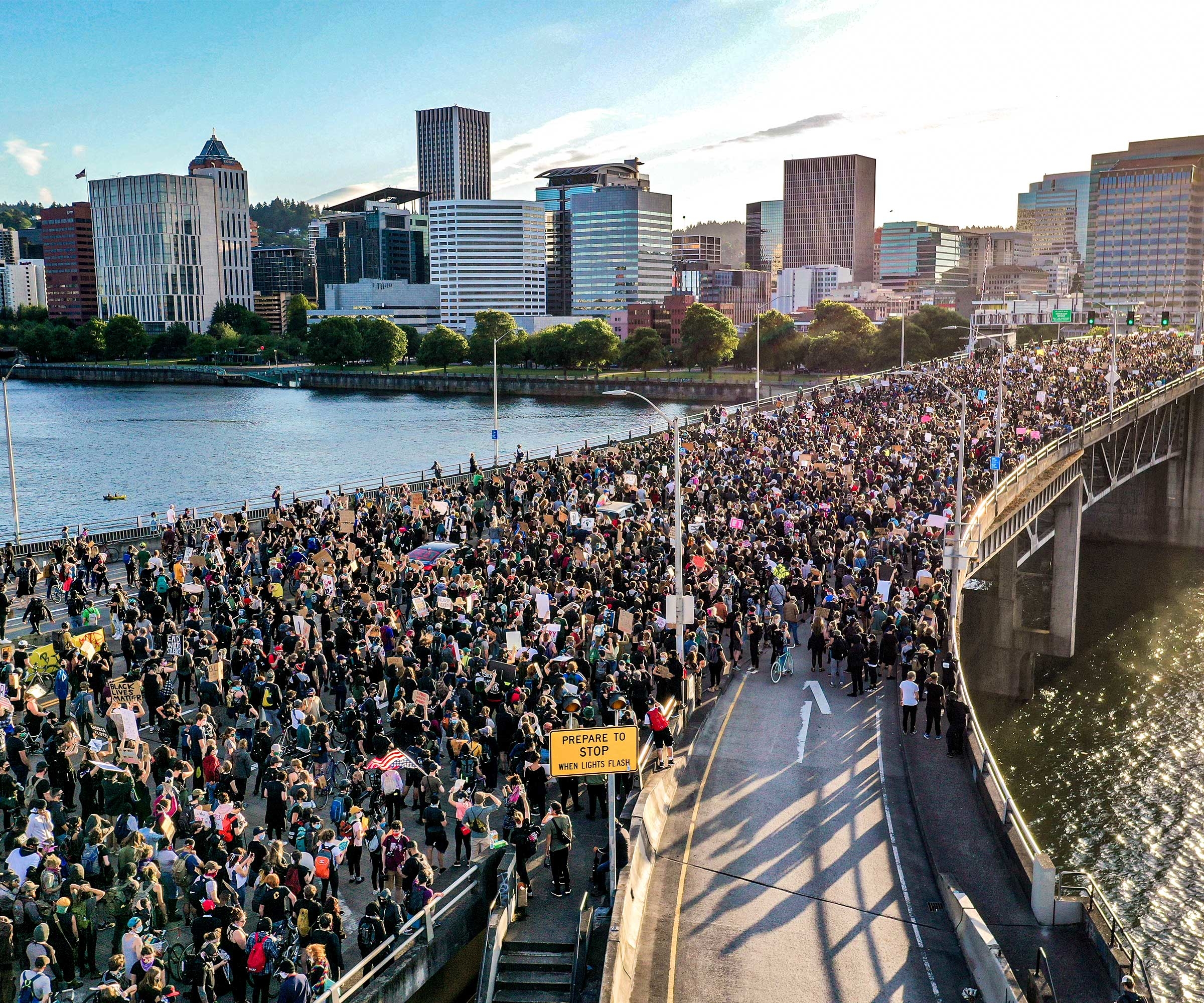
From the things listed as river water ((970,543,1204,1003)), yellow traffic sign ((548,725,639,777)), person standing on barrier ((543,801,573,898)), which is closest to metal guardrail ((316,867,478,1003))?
person standing on barrier ((543,801,573,898))

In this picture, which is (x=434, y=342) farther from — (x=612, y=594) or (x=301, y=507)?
(x=612, y=594)

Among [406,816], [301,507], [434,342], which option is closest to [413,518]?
[301,507]

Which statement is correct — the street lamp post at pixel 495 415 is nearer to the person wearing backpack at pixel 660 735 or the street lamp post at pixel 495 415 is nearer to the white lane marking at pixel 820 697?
the white lane marking at pixel 820 697

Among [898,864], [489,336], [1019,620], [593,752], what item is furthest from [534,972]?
[489,336]

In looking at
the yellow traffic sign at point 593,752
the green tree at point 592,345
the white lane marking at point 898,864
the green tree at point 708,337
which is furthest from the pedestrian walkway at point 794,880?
the green tree at point 592,345

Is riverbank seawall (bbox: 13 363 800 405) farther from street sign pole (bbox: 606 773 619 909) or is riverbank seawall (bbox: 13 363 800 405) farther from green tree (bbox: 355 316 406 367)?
street sign pole (bbox: 606 773 619 909)

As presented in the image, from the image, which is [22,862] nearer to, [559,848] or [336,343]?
[559,848]

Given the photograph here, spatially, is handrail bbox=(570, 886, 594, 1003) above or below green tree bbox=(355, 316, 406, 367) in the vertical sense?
below
